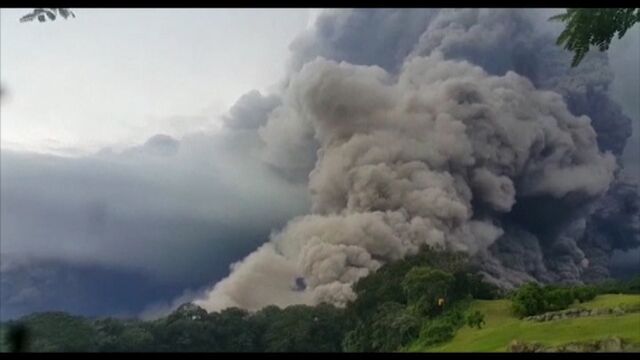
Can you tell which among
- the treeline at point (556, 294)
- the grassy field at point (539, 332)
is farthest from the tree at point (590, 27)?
the grassy field at point (539, 332)

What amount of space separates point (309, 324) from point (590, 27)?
3.31 meters

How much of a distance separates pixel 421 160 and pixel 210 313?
2264 millimetres

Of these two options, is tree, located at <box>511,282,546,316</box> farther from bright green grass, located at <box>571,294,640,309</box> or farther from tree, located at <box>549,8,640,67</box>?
tree, located at <box>549,8,640,67</box>

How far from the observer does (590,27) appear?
677cm

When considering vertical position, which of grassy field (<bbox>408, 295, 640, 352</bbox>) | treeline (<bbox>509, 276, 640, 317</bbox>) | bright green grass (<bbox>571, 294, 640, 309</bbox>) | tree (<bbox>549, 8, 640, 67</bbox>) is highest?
tree (<bbox>549, 8, 640, 67</bbox>)

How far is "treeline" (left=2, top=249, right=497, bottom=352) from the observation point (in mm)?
6797

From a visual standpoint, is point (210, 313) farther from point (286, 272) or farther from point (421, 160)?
point (421, 160)

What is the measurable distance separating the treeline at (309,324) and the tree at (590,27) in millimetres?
2099

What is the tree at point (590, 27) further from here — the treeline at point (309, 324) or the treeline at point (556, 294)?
the treeline at point (309, 324)

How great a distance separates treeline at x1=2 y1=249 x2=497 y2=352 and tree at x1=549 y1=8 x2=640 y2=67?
210 centimetres

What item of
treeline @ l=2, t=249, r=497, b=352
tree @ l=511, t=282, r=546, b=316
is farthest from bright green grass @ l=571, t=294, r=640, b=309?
treeline @ l=2, t=249, r=497, b=352

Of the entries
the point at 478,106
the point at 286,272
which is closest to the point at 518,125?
the point at 478,106

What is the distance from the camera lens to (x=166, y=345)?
6883 millimetres

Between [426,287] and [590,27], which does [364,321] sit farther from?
[590,27]
